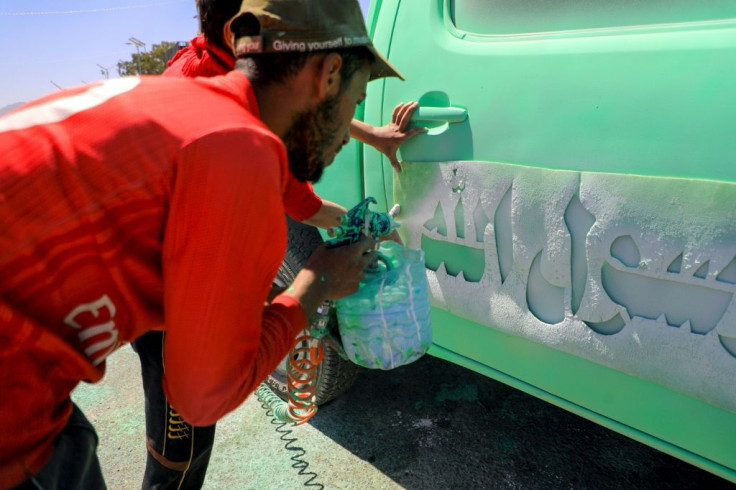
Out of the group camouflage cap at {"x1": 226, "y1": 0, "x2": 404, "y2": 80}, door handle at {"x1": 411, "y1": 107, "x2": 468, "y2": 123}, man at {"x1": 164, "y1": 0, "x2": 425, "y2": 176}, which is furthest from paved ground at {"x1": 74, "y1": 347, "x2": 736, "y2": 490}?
camouflage cap at {"x1": 226, "y1": 0, "x2": 404, "y2": 80}

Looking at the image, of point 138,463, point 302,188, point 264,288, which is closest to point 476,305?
point 302,188

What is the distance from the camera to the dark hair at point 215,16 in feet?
5.11

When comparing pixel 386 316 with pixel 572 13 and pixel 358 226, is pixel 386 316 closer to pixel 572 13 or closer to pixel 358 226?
pixel 358 226

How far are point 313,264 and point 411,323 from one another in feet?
1.11

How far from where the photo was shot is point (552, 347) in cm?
149

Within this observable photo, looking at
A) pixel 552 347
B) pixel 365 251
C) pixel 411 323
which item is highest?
pixel 365 251

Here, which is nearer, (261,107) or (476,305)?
(261,107)

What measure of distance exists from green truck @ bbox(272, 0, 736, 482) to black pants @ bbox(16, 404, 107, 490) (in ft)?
3.29

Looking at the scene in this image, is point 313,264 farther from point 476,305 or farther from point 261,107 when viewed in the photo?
point 476,305

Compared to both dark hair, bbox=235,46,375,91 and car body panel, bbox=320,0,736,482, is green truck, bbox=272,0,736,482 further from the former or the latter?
dark hair, bbox=235,46,375,91

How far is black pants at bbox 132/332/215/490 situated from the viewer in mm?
1544

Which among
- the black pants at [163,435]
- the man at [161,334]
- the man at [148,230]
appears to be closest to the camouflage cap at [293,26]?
the man at [148,230]

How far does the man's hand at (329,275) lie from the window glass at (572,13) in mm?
763

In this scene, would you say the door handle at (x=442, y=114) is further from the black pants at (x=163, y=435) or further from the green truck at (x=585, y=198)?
the black pants at (x=163, y=435)
